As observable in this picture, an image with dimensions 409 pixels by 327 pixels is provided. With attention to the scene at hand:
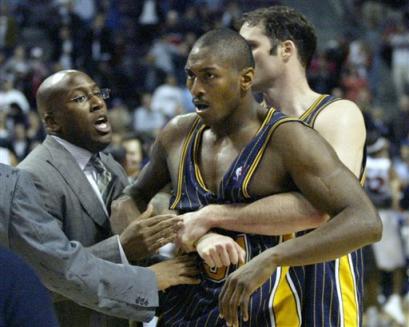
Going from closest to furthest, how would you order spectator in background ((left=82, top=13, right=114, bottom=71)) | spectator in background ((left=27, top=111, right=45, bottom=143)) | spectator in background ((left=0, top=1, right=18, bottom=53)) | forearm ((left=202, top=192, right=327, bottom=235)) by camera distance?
1. forearm ((left=202, top=192, right=327, bottom=235))
2. spectator in background ((left=27, top=111, right=45, bottom=143))
3. spectator in background ((left=82, top=13, right=114, bottom=71))
4. spectator in background ((left=0, top=1, right=18, bottom=53))

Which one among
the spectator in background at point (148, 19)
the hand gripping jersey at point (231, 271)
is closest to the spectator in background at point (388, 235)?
the hand gripping jersey at point (231, 271)

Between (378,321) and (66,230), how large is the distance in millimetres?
7333

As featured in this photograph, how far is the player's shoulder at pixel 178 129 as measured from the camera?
3.91 m

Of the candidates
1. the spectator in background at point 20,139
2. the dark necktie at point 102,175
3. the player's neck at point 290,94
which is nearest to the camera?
the dark necktie at point 102,175

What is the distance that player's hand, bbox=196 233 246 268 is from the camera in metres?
3.53

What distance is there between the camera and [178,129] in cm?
393

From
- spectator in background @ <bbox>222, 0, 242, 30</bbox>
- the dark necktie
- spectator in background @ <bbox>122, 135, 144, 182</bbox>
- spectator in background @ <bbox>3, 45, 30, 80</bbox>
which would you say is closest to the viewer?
the dark necktie

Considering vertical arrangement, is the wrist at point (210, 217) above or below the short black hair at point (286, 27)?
below

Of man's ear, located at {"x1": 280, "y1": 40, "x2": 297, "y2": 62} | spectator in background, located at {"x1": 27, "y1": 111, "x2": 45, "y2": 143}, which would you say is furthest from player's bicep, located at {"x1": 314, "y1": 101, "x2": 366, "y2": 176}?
spectator in background, located at {"x1": 27, "y1": 111, "x2": 45, "y2": 143}

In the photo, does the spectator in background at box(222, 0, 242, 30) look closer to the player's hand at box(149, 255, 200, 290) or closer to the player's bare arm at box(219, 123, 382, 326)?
the player's hand at box(149, 255, 200, 290)

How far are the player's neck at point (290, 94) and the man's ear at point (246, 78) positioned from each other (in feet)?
2.33

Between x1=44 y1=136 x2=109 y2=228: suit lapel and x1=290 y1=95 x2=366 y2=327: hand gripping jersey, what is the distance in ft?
2.88

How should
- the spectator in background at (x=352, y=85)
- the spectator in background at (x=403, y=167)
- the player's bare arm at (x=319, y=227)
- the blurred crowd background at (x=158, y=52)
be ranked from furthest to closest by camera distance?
the spectator in background at (x=352, y=85)
the blurred crowd background at (x=158, y=52)
the spectator in background at (x=403, y=167)
the player's bare arm at (x=319, y=227)

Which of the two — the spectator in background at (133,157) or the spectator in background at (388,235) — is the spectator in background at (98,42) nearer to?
the spectator in background at (388,235)
